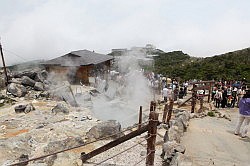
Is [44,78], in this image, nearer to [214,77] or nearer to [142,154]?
[214,77]

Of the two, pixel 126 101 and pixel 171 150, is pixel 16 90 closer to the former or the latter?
pixel 126 101

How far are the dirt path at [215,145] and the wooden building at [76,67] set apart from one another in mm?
17249

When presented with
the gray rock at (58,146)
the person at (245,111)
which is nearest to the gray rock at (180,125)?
the person at (245,111)

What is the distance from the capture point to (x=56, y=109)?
53.0 feet

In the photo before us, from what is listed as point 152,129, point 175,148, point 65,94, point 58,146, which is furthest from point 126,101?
point 152,129

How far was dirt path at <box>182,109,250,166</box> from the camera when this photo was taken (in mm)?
7027

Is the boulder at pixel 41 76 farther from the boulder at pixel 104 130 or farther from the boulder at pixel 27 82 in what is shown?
the boulder at pixel 104 130

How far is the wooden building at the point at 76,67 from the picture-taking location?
2697cm

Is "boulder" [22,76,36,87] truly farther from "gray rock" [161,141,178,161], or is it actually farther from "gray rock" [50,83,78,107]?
"gray rock" [161,141,178,161]

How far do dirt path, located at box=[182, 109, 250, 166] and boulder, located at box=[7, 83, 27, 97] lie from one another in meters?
14.7

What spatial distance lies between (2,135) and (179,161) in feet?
30.1

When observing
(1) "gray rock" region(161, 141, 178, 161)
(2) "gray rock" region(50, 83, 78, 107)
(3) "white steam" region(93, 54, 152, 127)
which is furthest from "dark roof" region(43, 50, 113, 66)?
(1) "gray rock" region(161, 141, 178, 161)

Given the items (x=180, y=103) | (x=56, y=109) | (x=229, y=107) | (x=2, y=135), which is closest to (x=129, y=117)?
(x=180, y=103)

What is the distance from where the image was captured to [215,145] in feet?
26.8
